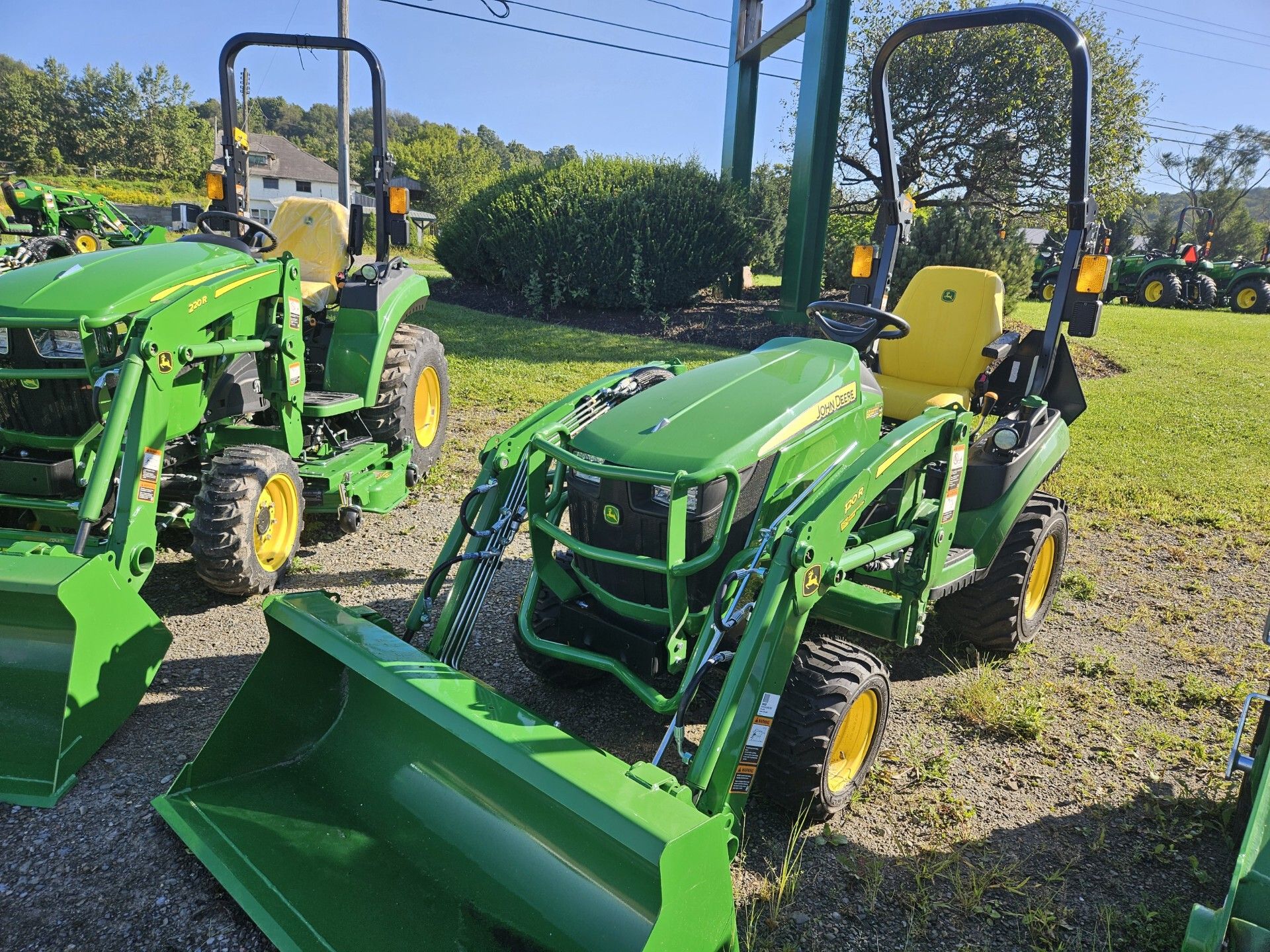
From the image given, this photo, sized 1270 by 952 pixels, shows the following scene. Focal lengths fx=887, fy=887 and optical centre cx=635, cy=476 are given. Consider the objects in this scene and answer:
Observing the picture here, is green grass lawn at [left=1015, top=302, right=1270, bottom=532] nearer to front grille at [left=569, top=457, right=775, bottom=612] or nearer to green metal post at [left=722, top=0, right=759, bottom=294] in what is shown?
front grille at [left=569, top=457, right=775, bottom=612]

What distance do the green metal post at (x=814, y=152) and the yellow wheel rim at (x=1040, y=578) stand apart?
8768 mm

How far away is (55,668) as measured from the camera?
2.97 m

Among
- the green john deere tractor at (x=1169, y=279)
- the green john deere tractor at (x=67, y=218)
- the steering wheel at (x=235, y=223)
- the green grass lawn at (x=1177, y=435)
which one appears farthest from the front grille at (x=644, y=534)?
the green john deere tractor at (x=1169, y=279)

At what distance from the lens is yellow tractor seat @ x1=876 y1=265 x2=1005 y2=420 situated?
4676mm

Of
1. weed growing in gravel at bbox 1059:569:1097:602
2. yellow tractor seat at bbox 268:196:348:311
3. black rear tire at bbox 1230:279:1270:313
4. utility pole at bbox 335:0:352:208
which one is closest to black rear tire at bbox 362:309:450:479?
yellow tractor seat at bbox 268:196:348:311

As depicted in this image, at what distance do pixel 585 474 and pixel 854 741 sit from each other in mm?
1276

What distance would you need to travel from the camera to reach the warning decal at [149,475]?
3.53 metres

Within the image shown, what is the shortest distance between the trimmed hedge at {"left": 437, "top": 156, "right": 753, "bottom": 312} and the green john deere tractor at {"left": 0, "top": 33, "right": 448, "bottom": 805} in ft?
27.4

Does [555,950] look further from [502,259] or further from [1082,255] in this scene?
[502,259]

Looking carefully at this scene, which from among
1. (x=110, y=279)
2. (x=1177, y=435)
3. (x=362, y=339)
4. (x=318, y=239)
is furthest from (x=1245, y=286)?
(x=110, y=279)

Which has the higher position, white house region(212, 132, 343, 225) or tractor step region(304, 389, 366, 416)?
white house region(212, 132, 343, 225)

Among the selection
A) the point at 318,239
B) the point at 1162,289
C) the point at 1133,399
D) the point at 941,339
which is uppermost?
the point at 1162,289

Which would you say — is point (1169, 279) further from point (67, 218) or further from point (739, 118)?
point (67, 218)

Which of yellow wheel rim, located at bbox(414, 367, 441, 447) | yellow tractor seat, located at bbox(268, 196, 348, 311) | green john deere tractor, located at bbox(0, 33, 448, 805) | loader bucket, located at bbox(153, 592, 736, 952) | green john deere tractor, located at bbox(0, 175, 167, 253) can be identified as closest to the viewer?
loader bucket, located at bbox(153, 592, 736, 952)
